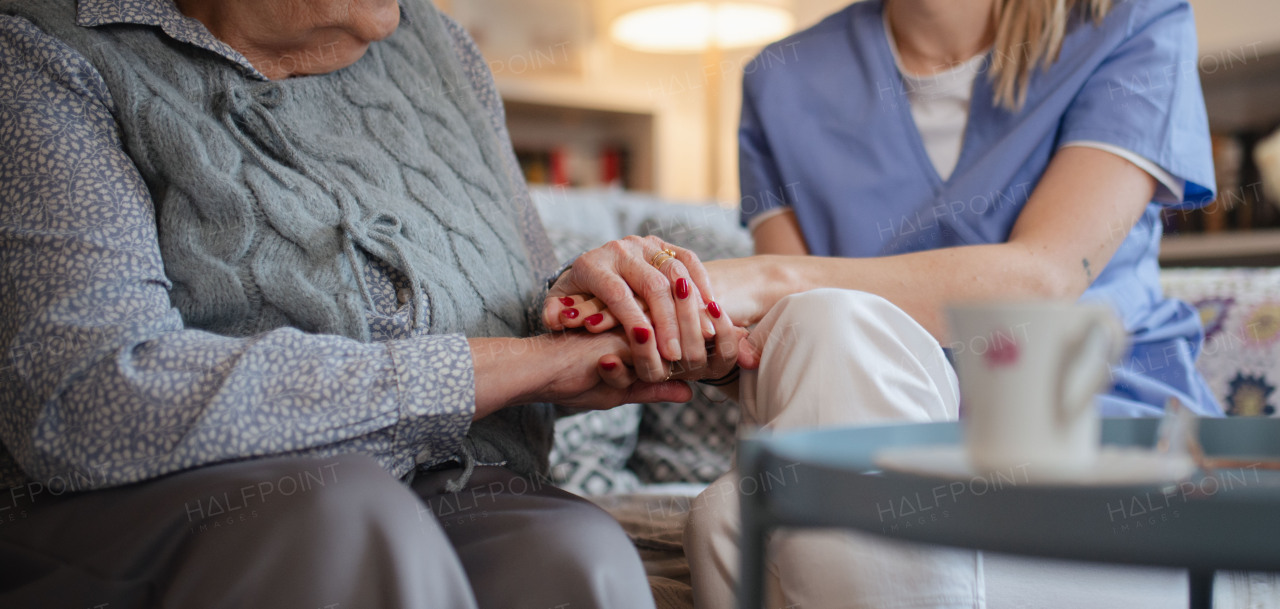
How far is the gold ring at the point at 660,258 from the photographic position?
0.91 meters

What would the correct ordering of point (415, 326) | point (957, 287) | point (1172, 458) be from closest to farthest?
point (1172, 458)
point (415, 326)
point (957, 287)

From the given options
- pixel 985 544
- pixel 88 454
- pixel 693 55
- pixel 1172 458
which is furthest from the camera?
pixel 693 55

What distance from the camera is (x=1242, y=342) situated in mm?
1329

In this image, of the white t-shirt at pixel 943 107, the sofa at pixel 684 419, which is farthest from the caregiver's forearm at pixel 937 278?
the sofa at pixel 684 419

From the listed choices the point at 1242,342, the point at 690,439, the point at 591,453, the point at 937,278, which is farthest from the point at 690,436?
the point at 1242,342

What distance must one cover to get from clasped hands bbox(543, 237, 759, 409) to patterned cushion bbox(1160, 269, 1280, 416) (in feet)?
2.80

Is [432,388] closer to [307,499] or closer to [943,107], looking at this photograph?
[307,499]

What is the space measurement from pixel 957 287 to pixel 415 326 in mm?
564

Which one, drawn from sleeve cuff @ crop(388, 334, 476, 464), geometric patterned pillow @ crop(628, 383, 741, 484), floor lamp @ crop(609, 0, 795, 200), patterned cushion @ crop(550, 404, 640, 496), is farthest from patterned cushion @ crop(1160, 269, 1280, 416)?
floor lamp @ crop(609, 0, 795, 200)

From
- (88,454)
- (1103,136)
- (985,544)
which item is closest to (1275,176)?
(1103,136)

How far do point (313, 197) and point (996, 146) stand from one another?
789 mm

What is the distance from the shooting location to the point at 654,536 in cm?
111

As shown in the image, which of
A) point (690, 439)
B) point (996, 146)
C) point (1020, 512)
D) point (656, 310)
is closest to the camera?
point (1020, 512)

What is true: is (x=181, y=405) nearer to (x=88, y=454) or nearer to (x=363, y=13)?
(x=88, y=454)
